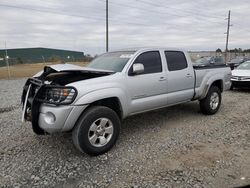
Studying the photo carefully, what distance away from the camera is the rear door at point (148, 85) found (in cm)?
462

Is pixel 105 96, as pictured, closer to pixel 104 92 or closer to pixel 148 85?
pixel 104 92

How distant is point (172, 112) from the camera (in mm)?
6863

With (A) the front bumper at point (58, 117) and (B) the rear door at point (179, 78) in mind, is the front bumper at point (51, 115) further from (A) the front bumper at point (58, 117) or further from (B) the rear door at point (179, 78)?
(B) the rear door at point (179, 78)

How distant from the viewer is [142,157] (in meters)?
4.08

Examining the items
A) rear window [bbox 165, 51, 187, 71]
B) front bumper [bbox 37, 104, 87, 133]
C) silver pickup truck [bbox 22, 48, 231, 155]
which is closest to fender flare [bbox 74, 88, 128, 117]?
silver pickup truck [bbox 22, 48, 231, 155]

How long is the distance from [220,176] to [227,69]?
433 centimetres

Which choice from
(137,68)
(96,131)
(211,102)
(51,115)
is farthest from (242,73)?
(51,115)

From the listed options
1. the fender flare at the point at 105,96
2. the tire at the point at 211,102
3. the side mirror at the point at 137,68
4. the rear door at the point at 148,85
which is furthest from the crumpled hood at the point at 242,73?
the fender flare at the point at 105,96

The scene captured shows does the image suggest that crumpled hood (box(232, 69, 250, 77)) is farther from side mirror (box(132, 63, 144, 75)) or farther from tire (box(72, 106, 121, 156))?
tire (box(72, 106, 121, 156))

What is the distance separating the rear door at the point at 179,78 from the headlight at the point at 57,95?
2302 millimetres

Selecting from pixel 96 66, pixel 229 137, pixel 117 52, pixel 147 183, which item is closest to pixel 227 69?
pixel 229 137

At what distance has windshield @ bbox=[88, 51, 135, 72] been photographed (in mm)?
4809

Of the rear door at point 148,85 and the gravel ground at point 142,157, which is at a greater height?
the rear door at point 148,85

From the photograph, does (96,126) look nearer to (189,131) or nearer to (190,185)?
(190,185)
